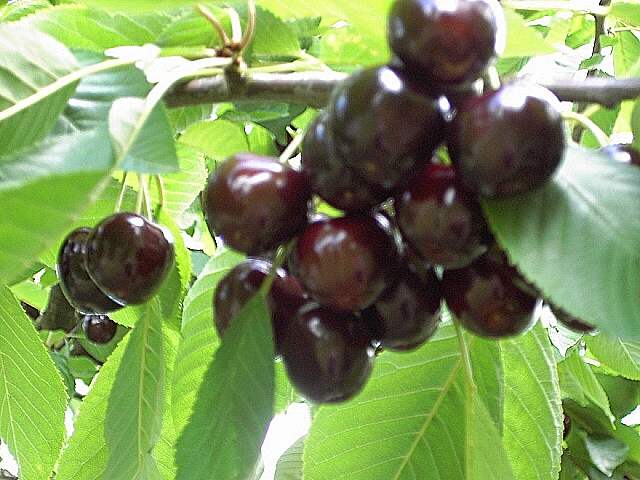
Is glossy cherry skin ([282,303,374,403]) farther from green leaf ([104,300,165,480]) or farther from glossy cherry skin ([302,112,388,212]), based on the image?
green leaf ([104,300,165,480])

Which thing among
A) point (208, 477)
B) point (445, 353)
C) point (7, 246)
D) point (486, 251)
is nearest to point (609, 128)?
point (445, 353)

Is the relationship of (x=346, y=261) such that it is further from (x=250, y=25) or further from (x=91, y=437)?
(x=91, y=437)

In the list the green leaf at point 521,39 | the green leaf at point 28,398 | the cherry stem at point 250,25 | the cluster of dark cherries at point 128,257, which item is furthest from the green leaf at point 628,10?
the green leaf at point 28,398

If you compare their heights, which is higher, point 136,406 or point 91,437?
point 136,406

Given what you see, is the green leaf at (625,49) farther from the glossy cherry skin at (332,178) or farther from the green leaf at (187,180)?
the glossy cherry skin at (332,178)

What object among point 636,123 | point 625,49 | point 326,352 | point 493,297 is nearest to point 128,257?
point 326,352
